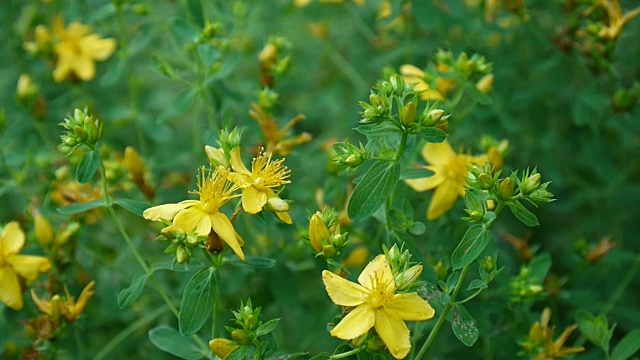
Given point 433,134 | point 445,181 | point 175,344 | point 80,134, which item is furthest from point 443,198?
point 80,134

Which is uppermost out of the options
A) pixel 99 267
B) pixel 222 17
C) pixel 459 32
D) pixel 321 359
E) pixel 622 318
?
pixel 222 17

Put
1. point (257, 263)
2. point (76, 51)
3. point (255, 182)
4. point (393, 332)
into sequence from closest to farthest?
point (393, 332), point (255, 182), point (257, 263), point (76, 51)

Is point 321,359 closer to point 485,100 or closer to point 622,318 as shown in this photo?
point 485,100

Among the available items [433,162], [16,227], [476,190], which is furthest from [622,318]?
[16,227]

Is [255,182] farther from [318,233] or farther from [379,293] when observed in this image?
[379,293]

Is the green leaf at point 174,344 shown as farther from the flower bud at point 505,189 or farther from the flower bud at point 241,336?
the flower bud at point 505,189
